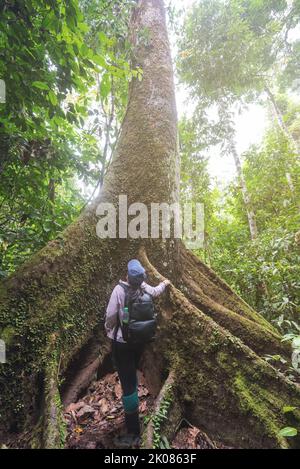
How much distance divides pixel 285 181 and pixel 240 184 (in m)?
1.48

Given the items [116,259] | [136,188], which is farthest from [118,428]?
[136,188]

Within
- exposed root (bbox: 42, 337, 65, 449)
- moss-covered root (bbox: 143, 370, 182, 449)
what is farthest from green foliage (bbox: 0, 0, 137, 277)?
moss-covered root (bbox: 143, 370, 182, 449)

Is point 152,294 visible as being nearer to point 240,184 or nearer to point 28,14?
point 28,14

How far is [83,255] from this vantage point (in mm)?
3186

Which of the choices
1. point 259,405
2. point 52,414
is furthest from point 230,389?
point 52,414

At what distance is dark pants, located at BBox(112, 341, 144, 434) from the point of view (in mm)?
2703

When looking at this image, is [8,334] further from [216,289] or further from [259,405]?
[216,289]

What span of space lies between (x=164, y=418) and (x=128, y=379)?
0.53 m

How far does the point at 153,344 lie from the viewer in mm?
3018

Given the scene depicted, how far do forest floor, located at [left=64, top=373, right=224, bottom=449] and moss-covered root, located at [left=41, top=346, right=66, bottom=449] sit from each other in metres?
0.35

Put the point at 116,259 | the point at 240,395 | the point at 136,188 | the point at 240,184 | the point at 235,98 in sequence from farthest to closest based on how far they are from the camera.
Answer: the point at 235,98 → the point at 240,184 → the point at 136,188 → the point at 116,259 → the point at 240,395
